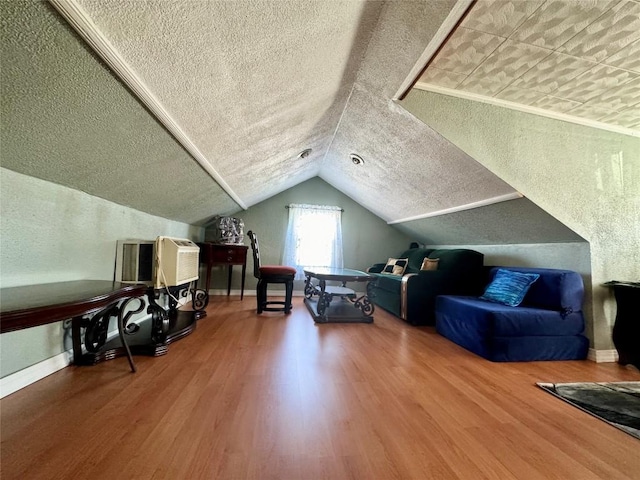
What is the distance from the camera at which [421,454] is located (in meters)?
1.02

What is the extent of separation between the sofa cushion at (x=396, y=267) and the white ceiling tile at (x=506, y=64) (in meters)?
2.59

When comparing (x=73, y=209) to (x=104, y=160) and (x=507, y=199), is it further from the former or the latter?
(x=507, y=199)

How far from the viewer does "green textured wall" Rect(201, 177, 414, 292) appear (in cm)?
463

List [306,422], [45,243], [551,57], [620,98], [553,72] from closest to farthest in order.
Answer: [306,422]
[45,243]
[551,57]
[553,72]
[620,98]

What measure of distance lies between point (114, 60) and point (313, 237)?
3.88m

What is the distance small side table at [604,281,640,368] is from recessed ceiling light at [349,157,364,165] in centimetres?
261

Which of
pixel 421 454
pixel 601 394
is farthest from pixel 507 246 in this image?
pixel 421 454

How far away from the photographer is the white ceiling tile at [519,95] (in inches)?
74.8

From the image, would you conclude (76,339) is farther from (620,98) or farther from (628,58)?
(620,98)

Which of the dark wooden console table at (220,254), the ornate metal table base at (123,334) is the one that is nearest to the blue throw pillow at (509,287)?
the ornate metal table base at (123,334)

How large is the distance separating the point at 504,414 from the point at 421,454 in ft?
2.03

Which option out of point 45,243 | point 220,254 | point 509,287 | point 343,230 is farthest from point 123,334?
point 343,230

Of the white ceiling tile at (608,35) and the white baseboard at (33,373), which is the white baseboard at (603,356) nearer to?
the white ceiling tile at (608,35)

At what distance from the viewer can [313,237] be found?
4738mm
